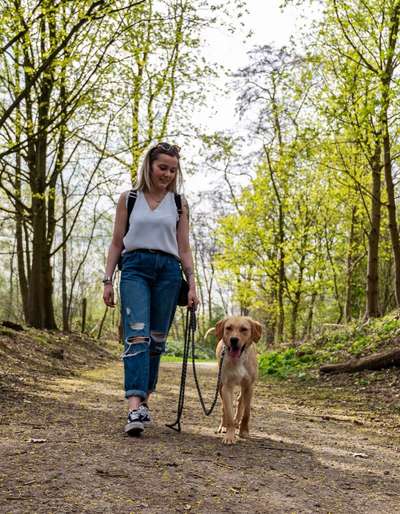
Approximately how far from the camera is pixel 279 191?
89.2 ft

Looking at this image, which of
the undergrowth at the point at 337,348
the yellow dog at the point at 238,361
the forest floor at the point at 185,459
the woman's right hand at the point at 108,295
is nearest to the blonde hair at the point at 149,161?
the woman's right hand at the point at 108,295

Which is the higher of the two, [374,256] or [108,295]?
[374,256]

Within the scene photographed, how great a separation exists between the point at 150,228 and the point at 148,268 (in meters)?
0.33

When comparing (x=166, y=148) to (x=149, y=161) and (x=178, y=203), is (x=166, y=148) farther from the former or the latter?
(x=178, y=203)

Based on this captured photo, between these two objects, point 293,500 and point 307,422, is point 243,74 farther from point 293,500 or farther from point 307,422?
point 293,500

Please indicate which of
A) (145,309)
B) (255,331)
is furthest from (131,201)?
(255,331)

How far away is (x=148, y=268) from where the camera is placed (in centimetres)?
488

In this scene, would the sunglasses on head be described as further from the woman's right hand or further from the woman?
the woman's right hand

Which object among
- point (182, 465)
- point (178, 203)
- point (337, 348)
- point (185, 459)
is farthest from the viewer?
point (337, 348)

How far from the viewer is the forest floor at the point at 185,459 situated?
10.1 ft

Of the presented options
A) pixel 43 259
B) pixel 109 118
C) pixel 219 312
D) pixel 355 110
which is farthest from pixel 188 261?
pixel 219 312

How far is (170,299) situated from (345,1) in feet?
38.4

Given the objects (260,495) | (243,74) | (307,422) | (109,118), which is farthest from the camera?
(243,74)

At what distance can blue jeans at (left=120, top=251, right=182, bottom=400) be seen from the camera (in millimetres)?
4746
